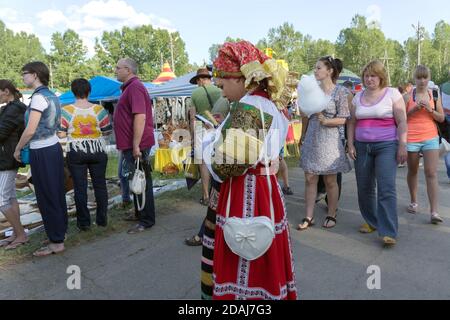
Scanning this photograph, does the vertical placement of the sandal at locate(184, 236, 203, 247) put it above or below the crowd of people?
below

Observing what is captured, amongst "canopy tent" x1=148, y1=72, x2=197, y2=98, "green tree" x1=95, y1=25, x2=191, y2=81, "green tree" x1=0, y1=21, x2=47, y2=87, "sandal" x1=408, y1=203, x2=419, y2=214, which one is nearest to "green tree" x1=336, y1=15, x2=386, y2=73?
"green tree" x1=95, y1=25, x2=191, y2=81

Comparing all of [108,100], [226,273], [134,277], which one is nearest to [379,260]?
[226,273]

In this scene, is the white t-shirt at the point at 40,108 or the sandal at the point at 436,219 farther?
the sandal at the point at 436,219

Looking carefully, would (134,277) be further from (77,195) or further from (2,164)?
(2,164)

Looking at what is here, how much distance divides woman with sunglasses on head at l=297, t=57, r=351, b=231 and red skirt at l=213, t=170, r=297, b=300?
87.2 inches

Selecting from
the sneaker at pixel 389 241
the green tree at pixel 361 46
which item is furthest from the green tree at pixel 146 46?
the sneaker at pixel 389 241

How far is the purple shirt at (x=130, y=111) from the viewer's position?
14.4ft

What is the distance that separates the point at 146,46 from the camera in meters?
78.4

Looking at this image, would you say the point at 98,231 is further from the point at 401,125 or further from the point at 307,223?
the point at 401,125

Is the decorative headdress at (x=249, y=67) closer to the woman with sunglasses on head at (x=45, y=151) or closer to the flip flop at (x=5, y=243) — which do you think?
the woman with sunglasses on head at (x=45, y=151)

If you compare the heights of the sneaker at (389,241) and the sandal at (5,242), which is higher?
the sneaker at (389,241)

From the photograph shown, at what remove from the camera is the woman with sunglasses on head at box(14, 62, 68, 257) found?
3654 mm

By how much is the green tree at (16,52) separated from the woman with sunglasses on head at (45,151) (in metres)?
43.3

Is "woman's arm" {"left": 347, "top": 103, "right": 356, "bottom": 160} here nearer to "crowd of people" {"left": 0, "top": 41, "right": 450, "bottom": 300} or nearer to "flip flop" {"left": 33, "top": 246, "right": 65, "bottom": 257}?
"crowd of people" {"left": 0, "top": 41, "right": 450, "bottom": 300}
